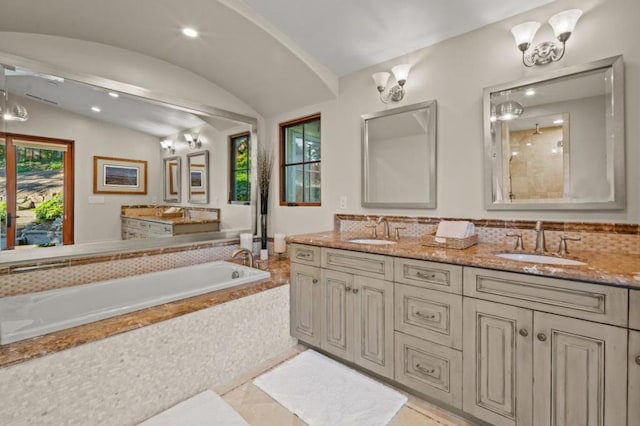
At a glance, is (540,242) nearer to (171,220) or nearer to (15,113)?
(171,220)

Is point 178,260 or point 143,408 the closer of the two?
point 143,408

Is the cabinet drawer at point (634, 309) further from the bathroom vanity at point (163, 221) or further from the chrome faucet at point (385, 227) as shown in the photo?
the bathroom vanity at point (163, 221)

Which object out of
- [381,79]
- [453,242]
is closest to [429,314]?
[453,242]

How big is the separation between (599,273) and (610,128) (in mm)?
938

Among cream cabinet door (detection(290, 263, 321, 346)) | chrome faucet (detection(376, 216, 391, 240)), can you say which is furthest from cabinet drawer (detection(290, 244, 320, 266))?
chrome faucet (detection(376, 216, 391, 240))

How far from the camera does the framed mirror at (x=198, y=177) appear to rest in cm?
309

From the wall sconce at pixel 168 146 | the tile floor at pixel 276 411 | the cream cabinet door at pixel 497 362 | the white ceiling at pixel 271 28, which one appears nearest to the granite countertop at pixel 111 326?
the tile floor at pixel 276 411

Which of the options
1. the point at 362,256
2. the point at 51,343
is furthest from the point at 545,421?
the point at 51,343

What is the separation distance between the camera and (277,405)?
1683mm

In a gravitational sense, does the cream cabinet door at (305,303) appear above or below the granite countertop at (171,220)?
below

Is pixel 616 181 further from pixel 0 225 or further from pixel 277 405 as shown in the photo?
pixel 0 225

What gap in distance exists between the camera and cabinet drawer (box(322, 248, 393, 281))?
179cm

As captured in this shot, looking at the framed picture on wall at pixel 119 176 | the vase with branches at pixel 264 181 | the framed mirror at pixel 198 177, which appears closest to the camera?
the framed picture on wall at pixel 119 176

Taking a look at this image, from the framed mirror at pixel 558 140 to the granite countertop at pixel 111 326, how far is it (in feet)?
6.02
